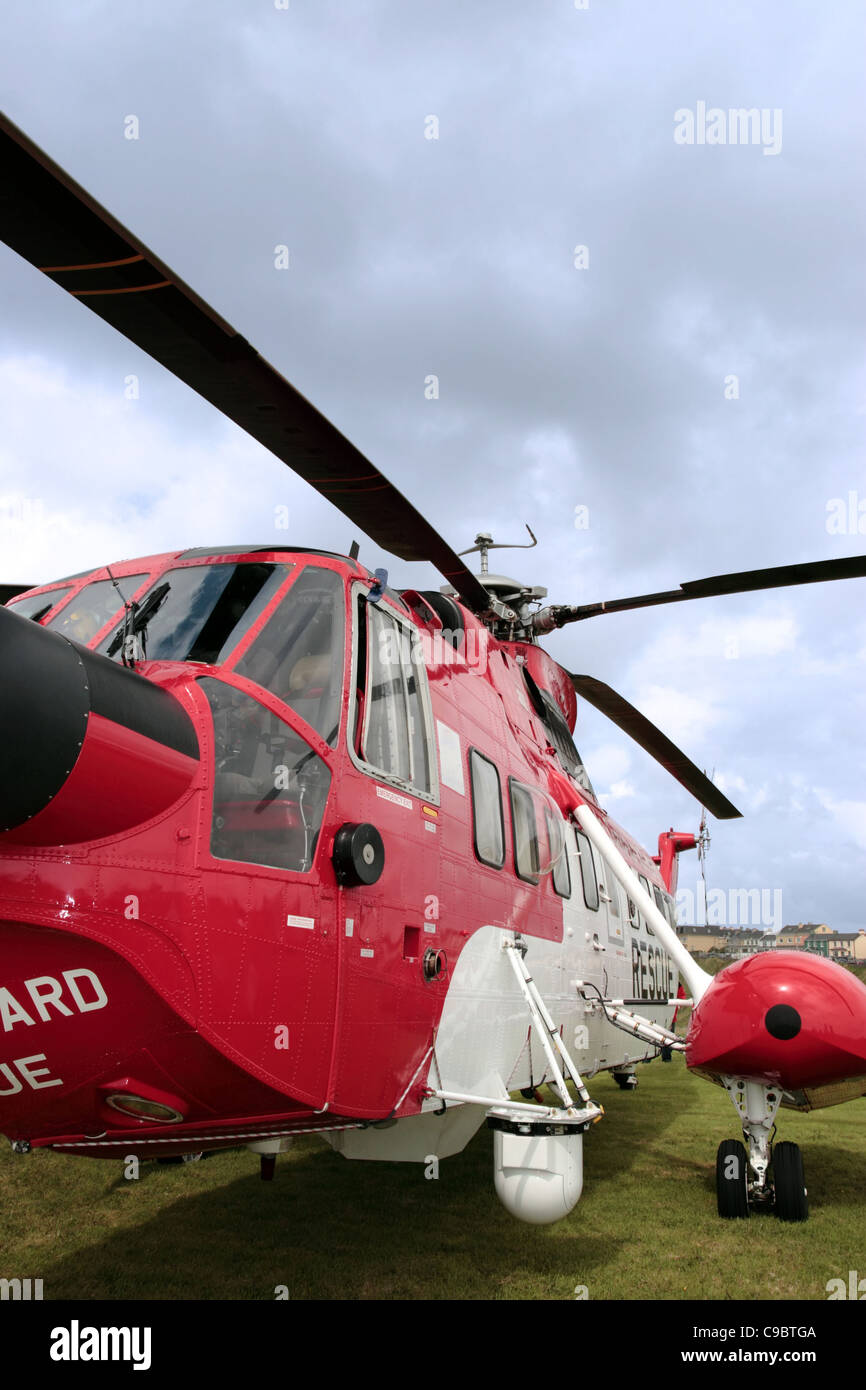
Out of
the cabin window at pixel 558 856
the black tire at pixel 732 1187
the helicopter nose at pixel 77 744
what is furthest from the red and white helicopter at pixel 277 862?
the black tire at pixel 732 1187

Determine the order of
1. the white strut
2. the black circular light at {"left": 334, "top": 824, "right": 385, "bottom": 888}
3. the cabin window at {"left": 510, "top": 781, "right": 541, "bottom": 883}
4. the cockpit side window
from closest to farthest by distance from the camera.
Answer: the black circular light at {"left": 334, "top": 824, "right": 385, "bottom": 888}, the cockpit side window, the white strut, the cabin window at {"left": 510, "top": 781, "right": 541, "bottom": 883}

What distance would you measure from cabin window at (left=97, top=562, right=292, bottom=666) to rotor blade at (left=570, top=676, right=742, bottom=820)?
6.55m

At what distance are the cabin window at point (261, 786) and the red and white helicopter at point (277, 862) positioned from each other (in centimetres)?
1

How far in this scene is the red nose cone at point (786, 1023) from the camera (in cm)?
640

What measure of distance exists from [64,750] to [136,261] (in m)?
1.73

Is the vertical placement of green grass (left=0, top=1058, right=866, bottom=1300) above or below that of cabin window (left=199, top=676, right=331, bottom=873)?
below

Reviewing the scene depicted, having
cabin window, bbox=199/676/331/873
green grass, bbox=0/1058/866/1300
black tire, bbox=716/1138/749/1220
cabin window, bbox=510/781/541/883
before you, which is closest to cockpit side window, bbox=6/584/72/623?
cabin window, bbox=199/676/331/873

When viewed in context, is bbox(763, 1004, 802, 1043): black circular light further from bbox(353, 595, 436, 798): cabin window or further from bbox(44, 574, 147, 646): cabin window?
bbox(44, 574, 147, 646): cabin window

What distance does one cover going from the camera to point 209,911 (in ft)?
12.3

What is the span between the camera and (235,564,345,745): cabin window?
4586mm

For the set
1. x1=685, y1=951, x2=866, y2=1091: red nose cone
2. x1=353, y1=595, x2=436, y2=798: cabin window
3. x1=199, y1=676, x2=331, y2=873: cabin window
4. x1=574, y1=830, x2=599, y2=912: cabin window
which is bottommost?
x1=685, y1=951, x2=866, y2=1091: red nose cone

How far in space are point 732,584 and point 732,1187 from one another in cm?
493
